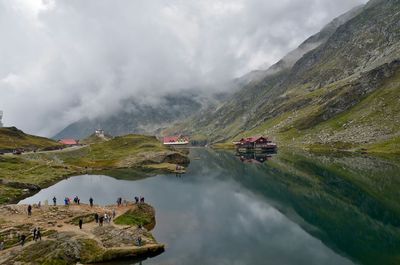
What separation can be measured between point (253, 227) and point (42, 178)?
93967 millimetres

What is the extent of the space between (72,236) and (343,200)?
257 ft

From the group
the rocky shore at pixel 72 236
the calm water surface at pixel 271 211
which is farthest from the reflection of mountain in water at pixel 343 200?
the rocky shore at pixel 72 236

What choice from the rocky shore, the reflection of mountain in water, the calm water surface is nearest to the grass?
the rocky shore

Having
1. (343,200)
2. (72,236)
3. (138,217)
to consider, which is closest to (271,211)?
(343,200)

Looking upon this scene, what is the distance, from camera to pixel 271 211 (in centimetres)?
10281

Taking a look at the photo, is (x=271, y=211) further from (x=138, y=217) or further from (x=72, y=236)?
(x=72, y=236)

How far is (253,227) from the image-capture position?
86.2m

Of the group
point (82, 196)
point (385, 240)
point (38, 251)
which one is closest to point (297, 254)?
point (385, 240)

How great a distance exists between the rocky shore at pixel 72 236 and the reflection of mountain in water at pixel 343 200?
36.6 meters

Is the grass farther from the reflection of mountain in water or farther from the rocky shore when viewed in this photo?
the reflection of mountain in water

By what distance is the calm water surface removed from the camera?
219 ft

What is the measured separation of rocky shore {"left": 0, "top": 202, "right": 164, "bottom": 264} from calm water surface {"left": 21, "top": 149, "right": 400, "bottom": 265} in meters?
4.20

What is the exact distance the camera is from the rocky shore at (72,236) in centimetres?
5875

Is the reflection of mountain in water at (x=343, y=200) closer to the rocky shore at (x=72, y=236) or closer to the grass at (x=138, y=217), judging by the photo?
the grass at (x=138, y=217)
